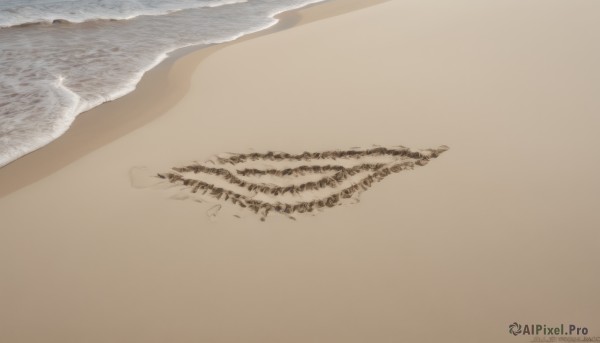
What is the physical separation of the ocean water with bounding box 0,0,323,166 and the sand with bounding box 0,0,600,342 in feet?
1.89

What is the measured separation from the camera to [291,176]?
10.9 ft

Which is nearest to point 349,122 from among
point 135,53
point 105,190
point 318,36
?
point 105,190

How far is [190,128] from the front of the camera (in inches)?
157

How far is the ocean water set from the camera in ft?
14.2

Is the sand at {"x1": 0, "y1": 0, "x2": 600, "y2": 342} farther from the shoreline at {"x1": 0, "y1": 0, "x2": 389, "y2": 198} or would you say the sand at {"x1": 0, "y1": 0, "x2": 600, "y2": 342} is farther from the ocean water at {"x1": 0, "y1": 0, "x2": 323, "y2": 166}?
the ocean water at {"x1": 0, "y1": 0, "x2": 323, "y2": 166}

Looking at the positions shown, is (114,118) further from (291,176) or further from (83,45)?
(83,45)

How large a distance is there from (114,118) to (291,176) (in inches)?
76.7

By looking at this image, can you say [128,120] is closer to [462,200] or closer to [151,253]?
[151,253]

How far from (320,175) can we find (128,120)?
6.43 feet

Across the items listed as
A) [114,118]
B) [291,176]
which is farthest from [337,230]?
[114,118]

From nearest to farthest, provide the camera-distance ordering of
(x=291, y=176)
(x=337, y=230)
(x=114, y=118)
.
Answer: (x=337, y=230)
(x=291, y=176)
(x=114, y=118)

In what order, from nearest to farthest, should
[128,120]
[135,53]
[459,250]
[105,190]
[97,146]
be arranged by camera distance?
[459,250] → [105,190] → [97,146] → [128,120] → [135,53]

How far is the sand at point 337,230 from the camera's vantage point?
2.31 meters

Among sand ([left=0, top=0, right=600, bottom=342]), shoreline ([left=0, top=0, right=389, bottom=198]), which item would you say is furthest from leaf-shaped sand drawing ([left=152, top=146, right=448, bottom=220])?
shoreline ([left=0, top=0, right=389, bottom=198])
